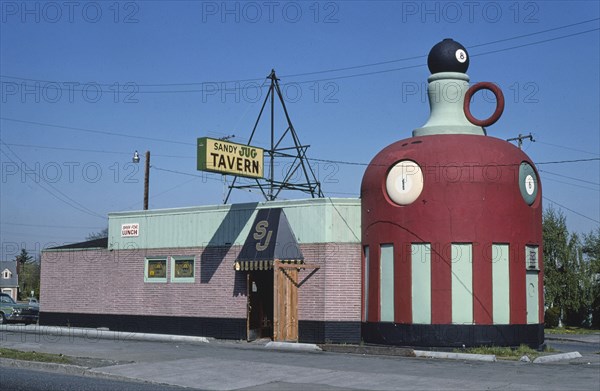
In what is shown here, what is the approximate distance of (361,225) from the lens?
79.8ft

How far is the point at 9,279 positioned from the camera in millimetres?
97438

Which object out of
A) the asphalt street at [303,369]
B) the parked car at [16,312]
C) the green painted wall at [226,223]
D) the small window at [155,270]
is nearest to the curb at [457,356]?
the asphalt street at [303,369]

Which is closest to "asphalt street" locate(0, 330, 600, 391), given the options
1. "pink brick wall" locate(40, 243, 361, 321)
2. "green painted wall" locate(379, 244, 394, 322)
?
"green painted wall" locate(379, 244, 394, 322)

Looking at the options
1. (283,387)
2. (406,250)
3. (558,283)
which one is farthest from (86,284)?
(558,283)

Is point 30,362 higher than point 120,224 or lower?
lower

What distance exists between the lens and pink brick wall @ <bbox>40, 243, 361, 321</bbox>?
24.2 meters

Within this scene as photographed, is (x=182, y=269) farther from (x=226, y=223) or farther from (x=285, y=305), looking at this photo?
(x=285, y=305)

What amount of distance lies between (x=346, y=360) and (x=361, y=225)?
5.62 metres

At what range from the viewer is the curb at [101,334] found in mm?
26391

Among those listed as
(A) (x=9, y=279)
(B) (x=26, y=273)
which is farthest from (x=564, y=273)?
(B) (x=26, y=273)

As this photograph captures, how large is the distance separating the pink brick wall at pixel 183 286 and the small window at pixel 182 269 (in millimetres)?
196

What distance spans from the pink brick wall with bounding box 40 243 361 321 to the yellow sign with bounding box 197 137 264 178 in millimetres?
2814

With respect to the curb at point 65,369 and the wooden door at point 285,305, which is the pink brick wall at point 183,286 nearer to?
the wooden door at point 285,305

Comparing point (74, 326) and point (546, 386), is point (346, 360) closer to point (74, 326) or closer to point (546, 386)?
point (546, 386)
